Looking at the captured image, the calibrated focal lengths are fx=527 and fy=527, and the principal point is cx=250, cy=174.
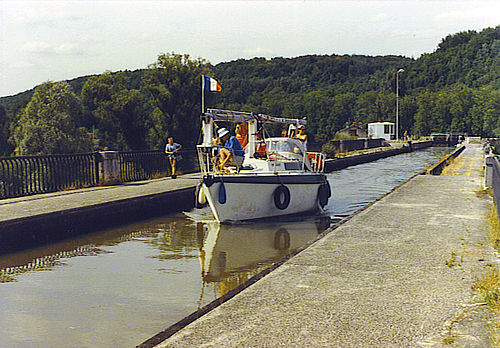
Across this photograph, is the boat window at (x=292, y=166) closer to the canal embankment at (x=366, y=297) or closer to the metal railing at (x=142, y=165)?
the canal embankment at (x=366, y=297)

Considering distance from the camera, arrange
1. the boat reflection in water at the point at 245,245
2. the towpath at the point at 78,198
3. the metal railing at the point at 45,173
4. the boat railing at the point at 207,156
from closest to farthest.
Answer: the boat reflection in water at the point at 245,245
the towpath at the point at 78,198
the boat railing at the point at 207,156
the metal railing at the point at 45,173

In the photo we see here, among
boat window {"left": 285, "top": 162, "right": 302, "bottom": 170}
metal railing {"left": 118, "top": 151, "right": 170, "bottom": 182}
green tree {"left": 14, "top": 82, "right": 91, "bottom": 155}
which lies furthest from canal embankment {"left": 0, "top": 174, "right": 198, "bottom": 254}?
green tree {"left": 14, "top": 82, "right": 91, "bottom": 155}

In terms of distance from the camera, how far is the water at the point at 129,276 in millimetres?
6996

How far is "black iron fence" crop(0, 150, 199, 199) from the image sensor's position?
15.6 metres

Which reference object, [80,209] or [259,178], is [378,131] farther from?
[80,209]

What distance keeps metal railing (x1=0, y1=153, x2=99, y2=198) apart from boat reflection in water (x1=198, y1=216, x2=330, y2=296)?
545 centimetres

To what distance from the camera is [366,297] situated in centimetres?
607

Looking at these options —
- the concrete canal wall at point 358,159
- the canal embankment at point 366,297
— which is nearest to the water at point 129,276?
the canal embankment at point 366,297

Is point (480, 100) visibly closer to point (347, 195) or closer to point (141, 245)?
point (347, 195)

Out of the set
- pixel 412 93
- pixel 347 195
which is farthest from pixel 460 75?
pixel 347 195

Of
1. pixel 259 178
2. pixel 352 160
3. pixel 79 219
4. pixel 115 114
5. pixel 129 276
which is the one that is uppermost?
pixel 115 114

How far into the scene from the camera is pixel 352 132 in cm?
10344

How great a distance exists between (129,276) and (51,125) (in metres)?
30.5

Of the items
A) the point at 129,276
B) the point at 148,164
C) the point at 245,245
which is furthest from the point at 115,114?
the point at 129,276
